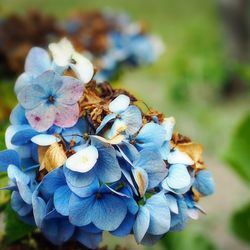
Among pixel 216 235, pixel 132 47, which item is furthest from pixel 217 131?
pixel 132 47

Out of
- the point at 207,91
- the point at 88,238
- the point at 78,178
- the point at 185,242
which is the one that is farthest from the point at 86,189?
the point at 207,91

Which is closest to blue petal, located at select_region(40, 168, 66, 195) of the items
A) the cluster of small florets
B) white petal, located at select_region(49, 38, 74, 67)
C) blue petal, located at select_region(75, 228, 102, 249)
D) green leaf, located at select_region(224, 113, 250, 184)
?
the cluster of small florets

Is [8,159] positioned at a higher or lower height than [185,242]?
higher

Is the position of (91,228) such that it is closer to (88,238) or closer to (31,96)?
(88,238)

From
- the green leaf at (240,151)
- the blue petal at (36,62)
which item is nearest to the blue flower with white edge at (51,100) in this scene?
the blue petal at (36,62)

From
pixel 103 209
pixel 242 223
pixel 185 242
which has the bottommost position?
pixel 185 242

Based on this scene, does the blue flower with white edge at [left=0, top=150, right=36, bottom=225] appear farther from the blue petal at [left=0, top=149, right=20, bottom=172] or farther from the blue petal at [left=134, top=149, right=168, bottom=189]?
the blue petal at [left=134, top=149, right=168, bottom=189]
